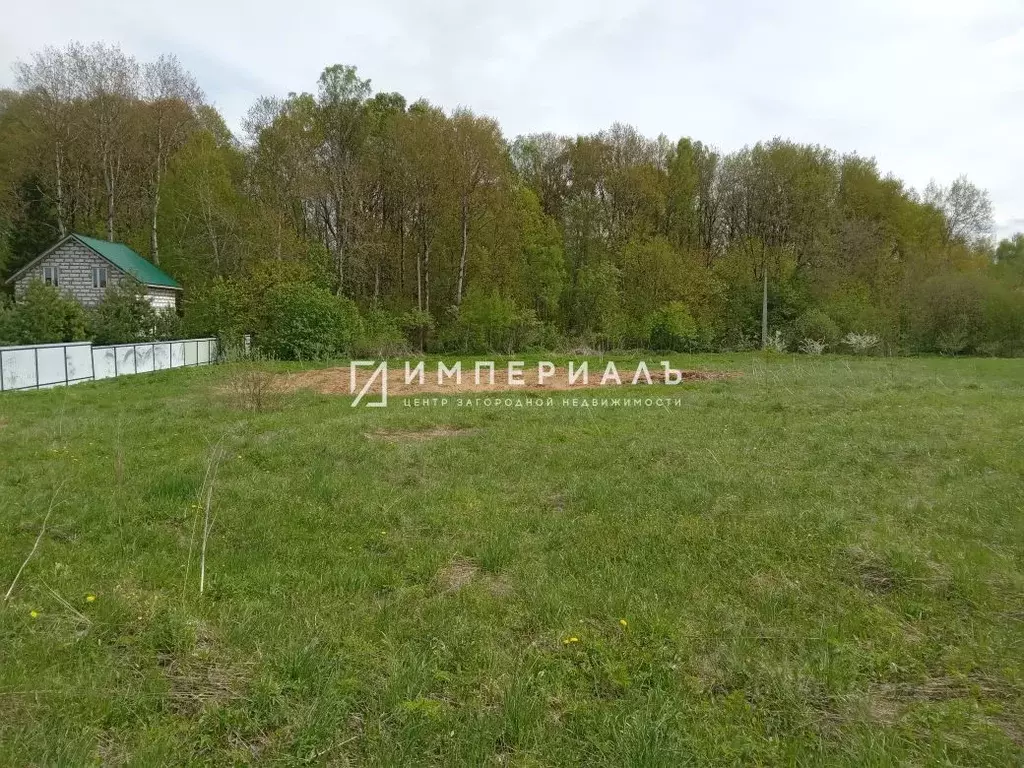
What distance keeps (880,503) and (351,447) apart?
19.1 feet

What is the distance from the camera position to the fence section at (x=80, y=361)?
43.1ft

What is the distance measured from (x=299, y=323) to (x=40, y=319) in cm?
746

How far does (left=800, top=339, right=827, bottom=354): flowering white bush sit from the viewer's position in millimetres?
26797

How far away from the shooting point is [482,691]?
2.65m

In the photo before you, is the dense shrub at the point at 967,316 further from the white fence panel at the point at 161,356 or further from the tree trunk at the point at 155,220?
the tree trunk at the point at 155,220

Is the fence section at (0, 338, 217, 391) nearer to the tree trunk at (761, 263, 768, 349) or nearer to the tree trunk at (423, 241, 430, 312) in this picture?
the tree trunk at (423, 241, 430, 312)

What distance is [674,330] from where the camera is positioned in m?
27.4

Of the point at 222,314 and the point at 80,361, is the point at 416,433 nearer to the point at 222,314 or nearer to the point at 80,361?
the point at 80,361

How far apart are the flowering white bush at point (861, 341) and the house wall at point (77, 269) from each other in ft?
104

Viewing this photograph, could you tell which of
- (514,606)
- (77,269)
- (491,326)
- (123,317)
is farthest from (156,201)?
(514,606)

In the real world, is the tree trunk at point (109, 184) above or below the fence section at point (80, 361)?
above

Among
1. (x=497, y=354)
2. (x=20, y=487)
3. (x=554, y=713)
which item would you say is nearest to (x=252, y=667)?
(x=554, y=713)

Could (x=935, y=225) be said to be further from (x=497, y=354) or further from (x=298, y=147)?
(x=298, y=147)

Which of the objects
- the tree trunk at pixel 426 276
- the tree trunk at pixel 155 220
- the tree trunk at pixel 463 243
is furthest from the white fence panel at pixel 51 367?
the tree trunk at pixel 463 243
